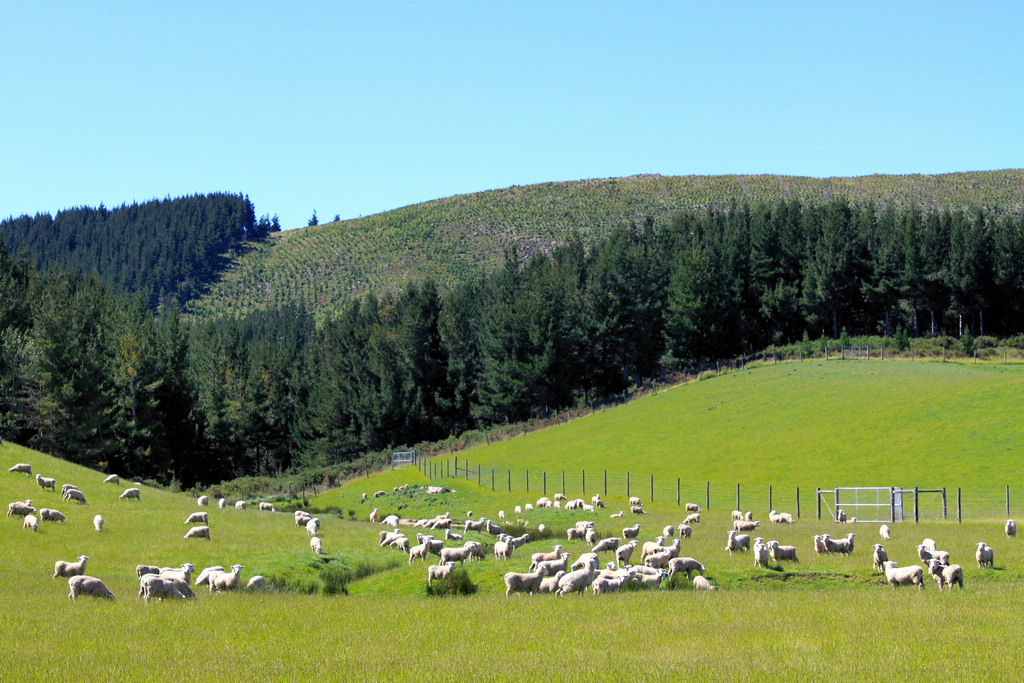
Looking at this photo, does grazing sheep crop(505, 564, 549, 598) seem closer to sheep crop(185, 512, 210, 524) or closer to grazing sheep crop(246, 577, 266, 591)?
grazing sheep crop(246, 577, 266, 591)

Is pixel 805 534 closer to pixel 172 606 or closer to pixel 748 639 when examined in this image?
pixel 748 639

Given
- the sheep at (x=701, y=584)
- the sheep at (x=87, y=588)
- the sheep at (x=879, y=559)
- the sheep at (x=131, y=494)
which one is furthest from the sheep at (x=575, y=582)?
the sheep at (x=131, y=494)

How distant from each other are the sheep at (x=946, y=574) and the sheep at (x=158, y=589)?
1508 centimetres

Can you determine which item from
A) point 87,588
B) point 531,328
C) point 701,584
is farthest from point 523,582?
point 531,328

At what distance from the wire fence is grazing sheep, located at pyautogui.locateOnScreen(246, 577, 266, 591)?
22277 mm

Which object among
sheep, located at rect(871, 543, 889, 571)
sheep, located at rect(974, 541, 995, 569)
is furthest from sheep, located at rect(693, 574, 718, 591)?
sheep, located at rect(974, 541, 995, 569)

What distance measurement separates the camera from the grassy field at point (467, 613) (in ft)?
37.7

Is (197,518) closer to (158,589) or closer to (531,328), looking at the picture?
(158,589)

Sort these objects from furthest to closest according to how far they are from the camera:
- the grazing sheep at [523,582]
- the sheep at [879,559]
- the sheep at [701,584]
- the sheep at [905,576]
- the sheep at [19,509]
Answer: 1. the sheep at [19,509]
2. the sheep at [879,559]
3. the sheep at [701,584]
4. the grazing sheep at [523,582]
5. the sheep at [905,576]

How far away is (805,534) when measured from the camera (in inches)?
1086

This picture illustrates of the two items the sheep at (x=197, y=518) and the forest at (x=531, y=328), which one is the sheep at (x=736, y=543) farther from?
the forest at (x=531, y=328)

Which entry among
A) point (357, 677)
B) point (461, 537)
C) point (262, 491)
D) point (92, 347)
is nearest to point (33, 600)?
point (357, 677)

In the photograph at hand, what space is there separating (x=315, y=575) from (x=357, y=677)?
10107 millimetres

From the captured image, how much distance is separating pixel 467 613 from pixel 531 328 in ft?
226
